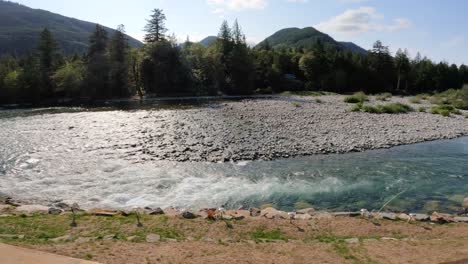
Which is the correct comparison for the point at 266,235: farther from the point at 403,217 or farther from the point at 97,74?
the point at 97,74

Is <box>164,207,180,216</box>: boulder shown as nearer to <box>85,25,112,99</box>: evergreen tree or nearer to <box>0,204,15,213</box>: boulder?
<box>0,204,15,213</box>: boulder

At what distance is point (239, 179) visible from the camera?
1426 cm

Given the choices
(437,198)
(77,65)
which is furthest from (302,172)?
(77,65)

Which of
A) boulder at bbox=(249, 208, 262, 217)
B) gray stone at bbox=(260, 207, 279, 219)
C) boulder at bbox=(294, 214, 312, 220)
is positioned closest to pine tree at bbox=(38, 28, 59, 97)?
Result: boulder at bbox=(249, 208, 262, 217)

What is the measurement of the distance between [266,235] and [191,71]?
2772 inches

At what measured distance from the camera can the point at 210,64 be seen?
258ft

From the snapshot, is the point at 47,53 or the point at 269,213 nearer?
the point at 269,213

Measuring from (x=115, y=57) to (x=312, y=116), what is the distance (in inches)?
2098

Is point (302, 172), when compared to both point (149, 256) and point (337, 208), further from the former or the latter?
point (149, 256)

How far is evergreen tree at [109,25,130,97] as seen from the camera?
2707 inches

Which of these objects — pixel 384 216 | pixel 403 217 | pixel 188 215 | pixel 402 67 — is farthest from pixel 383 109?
pixel 402 67

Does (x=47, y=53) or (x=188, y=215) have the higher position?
(x=47, y=53)

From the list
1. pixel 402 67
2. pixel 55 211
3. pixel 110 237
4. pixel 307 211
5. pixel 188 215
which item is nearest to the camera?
pixel 110 237

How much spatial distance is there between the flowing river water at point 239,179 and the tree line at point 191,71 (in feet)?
166
